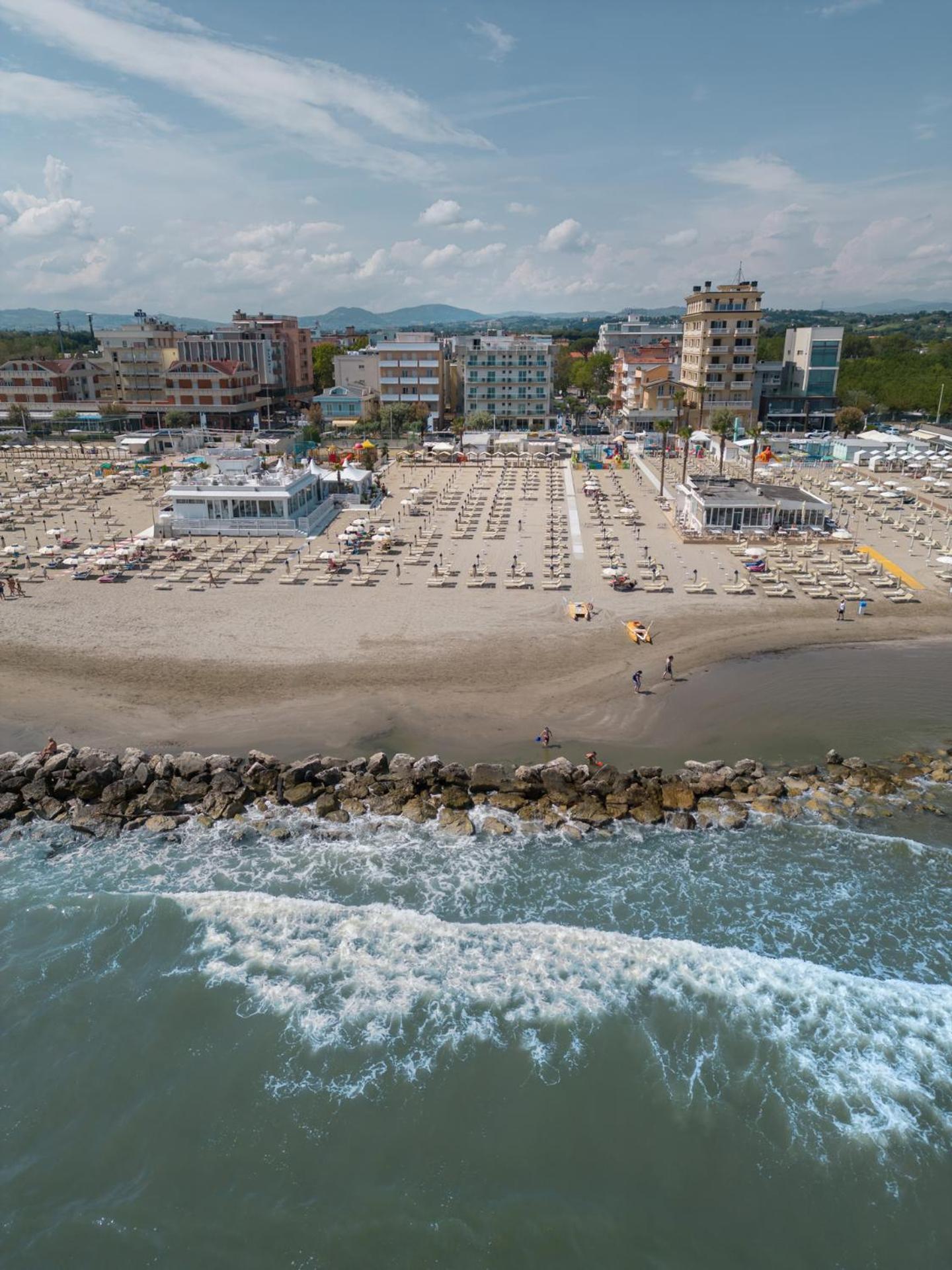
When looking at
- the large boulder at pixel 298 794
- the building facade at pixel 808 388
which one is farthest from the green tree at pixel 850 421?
the large boulder at pixel 298 794

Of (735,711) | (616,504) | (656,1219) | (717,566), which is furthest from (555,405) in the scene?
(656,1219)

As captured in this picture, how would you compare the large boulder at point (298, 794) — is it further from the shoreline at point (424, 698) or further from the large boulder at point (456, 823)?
the large boulder at point (456, 823)

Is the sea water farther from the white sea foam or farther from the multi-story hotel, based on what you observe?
the multi-story hotel

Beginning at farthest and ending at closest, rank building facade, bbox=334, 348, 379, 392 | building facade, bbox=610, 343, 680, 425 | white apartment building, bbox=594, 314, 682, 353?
white apartment building, bbox=594, 314, 682, 353 → building facade, bbox=334, 348, 379, 392 → building facade, bbox=610, 343, 680, 425

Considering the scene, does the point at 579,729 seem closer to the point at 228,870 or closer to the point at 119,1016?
the point at 228,870

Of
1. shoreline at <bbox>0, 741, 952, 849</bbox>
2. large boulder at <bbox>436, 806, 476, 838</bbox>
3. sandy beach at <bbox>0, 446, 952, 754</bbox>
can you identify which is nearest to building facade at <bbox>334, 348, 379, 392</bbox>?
sandy beach at <bbox>0, 446, 952, 754</bbox>
